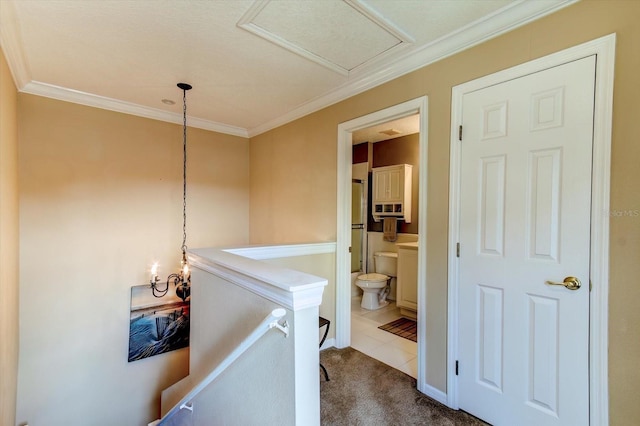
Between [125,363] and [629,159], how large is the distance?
4.56 meters

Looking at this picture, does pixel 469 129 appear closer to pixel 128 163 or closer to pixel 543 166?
pixel 543 166

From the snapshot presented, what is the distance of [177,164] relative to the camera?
3754 mm

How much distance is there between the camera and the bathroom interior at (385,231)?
3660 mm

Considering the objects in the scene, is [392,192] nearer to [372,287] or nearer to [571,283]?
[372,287]

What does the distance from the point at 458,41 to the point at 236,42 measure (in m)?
1.52

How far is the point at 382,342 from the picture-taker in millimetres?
2979

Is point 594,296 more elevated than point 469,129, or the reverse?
point 469,129

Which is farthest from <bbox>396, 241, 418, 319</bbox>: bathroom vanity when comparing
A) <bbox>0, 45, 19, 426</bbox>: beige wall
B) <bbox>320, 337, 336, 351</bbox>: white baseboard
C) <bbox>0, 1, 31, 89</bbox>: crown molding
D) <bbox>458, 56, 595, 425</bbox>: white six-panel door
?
<bbox>0, 1, 31, 89</bbox>: crown molding

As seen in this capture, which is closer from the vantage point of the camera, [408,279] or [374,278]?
[408,279]

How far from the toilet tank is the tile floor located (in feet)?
1.93

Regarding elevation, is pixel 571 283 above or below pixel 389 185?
below

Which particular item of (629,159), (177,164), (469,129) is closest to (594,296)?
(629,159)

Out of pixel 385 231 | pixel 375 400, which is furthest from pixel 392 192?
pixel 375 400

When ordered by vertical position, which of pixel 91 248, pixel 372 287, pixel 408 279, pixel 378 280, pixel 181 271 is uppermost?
pixel 91 248
